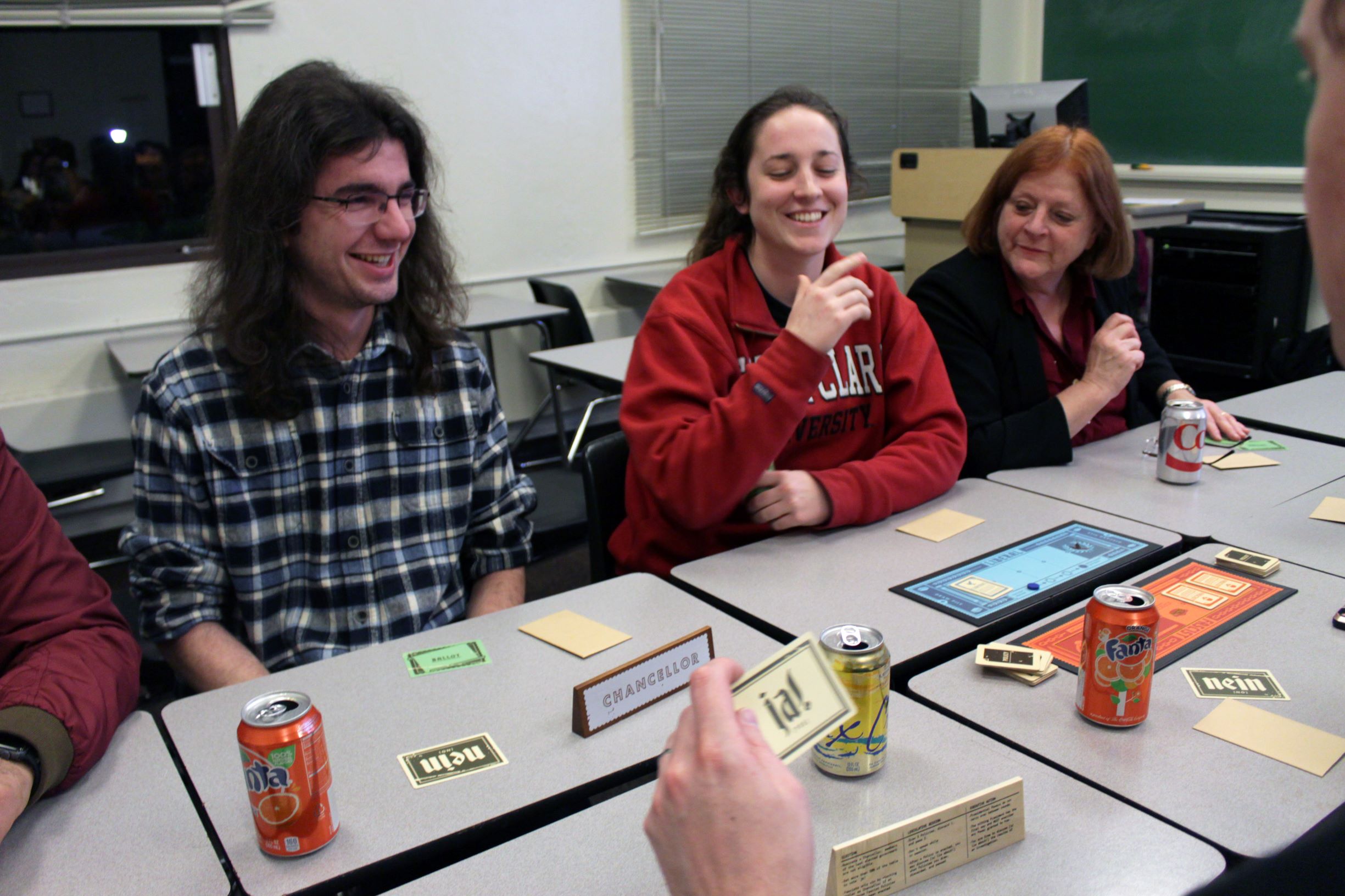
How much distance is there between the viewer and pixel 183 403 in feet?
4.93

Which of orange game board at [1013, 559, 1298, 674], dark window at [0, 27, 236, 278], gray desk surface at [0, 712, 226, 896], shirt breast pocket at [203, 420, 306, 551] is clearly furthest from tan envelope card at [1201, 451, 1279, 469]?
dark window at [0, 27, 236, 278]

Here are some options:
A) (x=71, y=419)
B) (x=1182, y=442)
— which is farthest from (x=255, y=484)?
(x=71, y=419)

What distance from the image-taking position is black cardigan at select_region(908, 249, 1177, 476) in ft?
6.63

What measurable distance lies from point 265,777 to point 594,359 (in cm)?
255

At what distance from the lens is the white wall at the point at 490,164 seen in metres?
3.78

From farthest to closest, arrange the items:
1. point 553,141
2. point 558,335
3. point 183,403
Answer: point 553,141, point 558,335, point 183,403

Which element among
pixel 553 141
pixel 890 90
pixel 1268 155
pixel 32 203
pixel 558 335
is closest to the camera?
pixel 32 203

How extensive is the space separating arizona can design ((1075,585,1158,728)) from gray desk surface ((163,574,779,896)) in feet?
1.31

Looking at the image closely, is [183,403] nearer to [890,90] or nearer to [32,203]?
[32,203]

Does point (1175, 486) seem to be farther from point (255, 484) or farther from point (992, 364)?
point (255, 484)

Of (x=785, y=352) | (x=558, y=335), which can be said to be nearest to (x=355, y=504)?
(x=785, y=352)

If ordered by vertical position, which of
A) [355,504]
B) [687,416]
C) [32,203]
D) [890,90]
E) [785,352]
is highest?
[890,90]

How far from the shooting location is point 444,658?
131 centimetres

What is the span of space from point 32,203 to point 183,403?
2883 mm
